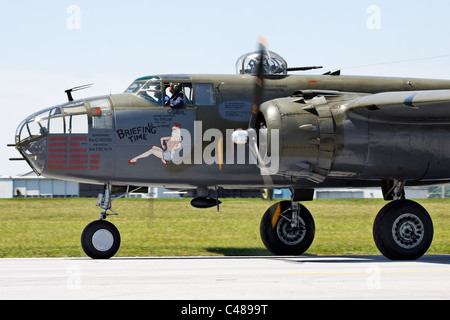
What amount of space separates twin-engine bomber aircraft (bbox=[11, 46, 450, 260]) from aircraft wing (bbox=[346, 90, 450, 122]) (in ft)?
0.09

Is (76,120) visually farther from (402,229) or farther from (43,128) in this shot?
(402,229)

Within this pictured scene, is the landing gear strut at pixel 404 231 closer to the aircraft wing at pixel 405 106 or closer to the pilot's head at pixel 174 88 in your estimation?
the aircraft wing at pixel 405 106

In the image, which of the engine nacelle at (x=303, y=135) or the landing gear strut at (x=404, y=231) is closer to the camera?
the engine nacelle at (x=303, y=135)

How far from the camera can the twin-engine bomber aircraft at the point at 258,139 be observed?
1662 cm

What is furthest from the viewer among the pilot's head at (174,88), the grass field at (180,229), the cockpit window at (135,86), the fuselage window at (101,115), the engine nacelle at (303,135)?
the grass field at (180,229)

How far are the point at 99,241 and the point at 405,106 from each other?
8017 millimetres

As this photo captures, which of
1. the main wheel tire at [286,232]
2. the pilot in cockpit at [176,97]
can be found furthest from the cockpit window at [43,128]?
the main wheel tire at [286,232]

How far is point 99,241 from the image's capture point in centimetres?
1784

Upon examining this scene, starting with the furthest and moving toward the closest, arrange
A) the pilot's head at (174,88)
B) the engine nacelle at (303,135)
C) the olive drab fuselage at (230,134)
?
the pilot's head at (174,88)
the olive drab fuselage at (230,134)
the engine nacelle at (303,135)

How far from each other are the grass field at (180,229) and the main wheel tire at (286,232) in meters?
1.66

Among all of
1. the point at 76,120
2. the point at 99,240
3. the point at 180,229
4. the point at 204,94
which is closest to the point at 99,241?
the point at 99,240

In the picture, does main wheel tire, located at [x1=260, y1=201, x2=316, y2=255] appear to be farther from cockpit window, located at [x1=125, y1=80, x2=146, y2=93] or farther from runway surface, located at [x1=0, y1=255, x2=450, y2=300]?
cockpit window, located at [x1=125, y1=80, x2=146, y2=93]

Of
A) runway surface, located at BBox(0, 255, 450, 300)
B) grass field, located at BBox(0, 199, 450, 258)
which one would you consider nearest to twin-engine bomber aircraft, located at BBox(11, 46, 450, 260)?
runway surface, located at BBox(0, 255, 450, 300)

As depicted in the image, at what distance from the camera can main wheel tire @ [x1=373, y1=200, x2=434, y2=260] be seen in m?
17.5
